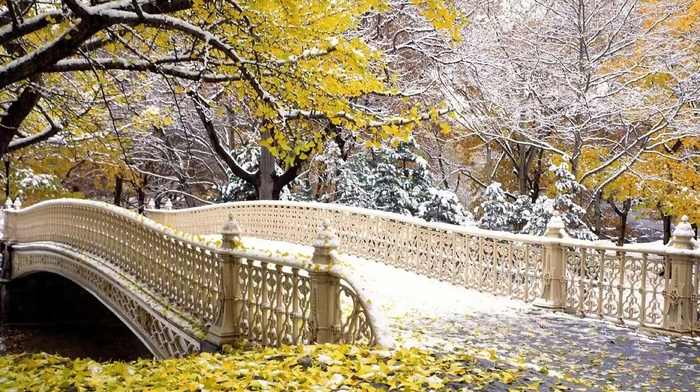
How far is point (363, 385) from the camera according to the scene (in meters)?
4.59

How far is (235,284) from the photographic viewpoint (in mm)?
8156

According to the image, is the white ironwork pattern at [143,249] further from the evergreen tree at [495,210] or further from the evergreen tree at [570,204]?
the evergreen tree at [495,210]

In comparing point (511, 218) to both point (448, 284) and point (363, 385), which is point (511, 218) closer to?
point (448, 284)

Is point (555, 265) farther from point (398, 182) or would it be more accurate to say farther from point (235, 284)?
point (398, 182)

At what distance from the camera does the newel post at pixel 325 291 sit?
21.2ft

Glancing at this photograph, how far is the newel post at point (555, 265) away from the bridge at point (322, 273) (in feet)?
0.07

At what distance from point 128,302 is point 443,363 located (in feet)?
27.3

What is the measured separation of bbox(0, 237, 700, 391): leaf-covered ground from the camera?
490cm

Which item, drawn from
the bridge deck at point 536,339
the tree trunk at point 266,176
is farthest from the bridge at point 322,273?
the tree trunk at point 266,176

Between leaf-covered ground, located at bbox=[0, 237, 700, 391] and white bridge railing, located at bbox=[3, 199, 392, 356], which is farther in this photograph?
white bridge railing, located at bbox=[3, 199, 392, 356]

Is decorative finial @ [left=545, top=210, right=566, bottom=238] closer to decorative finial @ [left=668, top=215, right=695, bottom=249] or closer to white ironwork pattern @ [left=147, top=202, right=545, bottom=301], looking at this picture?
white ironwork pattern @ [left=147, top=202, right=545, bottom=301]

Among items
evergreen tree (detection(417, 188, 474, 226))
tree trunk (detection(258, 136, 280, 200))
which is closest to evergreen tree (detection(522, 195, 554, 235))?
evergreen tree (detection(417, 188, 474, 226))

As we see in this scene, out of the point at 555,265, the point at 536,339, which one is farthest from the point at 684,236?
the point at 536,339

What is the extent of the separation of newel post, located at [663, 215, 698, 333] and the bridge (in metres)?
0.01
